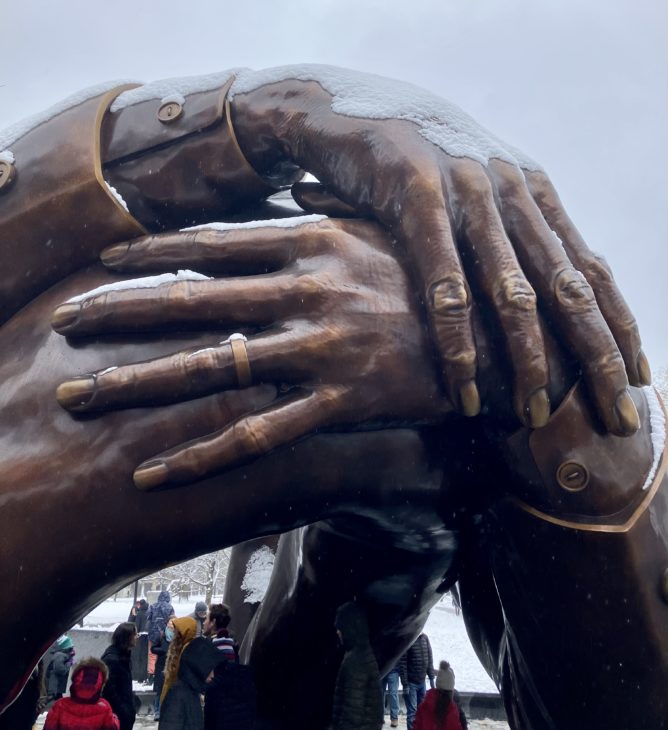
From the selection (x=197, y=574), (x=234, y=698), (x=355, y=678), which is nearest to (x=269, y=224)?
(x=355, y=678)

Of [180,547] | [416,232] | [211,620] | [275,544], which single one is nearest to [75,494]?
[180,547]

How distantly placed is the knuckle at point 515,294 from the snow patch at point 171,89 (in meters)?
0.97

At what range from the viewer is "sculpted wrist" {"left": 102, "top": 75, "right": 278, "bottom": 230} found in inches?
82.4

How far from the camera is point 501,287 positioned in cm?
176

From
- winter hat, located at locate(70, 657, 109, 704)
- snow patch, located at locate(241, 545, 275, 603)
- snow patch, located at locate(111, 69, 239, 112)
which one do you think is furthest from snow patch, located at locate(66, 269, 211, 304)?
winter hat, located at locate(70, 657, 109, 704)

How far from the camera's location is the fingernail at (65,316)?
1816mm

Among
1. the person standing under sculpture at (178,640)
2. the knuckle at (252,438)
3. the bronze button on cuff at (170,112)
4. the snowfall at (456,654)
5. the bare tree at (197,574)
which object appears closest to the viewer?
the knuckle at (252,438)

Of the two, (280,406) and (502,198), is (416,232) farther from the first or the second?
(280,406)

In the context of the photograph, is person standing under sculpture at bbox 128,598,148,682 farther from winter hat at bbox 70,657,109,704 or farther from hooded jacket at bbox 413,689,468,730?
winter hat at bbox 70,657,109,704

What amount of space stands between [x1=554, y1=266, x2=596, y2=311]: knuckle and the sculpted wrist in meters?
0.82

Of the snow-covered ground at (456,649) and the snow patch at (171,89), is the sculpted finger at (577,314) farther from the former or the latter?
the snow-covered ground at (456,649)

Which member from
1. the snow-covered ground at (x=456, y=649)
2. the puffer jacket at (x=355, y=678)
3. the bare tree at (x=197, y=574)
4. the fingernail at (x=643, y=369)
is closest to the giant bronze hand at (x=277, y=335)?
the fingernail at (x=643, y=369)

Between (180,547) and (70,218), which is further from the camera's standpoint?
(70,218)

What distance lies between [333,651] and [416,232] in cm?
148
